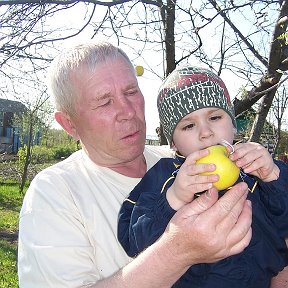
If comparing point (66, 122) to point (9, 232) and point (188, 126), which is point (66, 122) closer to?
point (188, 126)

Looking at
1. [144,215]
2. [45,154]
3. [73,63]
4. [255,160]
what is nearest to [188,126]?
[255,160]

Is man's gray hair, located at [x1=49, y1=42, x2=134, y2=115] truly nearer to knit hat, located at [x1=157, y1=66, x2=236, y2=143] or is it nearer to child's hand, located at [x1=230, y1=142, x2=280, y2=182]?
knit hat, located at [x1=157, y1=66, x2=236, y2=143]

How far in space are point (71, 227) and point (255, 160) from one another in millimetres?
764

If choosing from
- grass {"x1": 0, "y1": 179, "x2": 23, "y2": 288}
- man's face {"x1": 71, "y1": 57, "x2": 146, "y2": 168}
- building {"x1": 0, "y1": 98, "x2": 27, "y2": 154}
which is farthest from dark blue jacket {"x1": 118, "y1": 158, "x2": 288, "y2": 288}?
building {"x1": 0, "y1": 98, "x2": 27, "y2": 154}

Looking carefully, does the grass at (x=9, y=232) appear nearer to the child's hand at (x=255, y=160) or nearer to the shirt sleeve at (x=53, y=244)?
the shirt sleeve at (x=53, y=244)

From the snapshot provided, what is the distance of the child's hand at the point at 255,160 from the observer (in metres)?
1.61

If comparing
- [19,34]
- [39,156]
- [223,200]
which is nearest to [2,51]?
[19,34]

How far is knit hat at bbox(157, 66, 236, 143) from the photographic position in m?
1.85

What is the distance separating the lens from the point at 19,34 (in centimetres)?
Result: 371

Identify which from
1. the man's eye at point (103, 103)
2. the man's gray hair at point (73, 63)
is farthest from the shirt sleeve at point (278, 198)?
the man's gray hair at point (73, 63)

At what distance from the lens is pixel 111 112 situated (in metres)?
2.15

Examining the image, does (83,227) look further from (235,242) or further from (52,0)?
(52,0)

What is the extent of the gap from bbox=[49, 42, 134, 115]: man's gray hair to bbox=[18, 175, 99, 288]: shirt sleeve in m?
0.52

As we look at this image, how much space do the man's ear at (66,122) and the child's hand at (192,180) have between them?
0.95m
